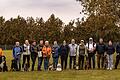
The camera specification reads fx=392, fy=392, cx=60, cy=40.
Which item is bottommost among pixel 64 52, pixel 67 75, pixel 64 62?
pixel 67 75

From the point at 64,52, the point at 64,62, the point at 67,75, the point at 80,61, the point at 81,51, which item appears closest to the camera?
the point at 67,75

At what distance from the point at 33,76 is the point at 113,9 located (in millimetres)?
19634

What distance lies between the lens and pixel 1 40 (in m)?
113

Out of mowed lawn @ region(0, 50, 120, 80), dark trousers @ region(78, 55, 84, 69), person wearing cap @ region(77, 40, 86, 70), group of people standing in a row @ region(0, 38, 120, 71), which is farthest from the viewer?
dark trousers @ region(78, 55, 84, 69)

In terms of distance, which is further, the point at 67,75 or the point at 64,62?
the point at 64,62

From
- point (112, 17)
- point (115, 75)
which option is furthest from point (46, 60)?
point (112, 17)

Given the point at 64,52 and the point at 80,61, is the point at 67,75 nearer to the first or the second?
the point at 64,52

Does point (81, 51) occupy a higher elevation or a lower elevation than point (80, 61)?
higher

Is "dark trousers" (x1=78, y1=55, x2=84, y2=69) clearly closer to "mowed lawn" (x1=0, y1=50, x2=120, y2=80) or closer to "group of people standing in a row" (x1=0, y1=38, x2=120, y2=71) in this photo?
"group of people standing in a row" (x1=0, y1=38, x2=120, y2=71)

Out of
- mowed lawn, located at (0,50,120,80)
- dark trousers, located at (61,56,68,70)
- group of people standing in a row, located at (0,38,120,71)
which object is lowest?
mowed lawn, located at (0,50,120,80)

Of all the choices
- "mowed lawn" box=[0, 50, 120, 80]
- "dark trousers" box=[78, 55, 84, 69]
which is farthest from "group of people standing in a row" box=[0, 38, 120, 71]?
"mowed lawn" box=[0, 50, 120, 80]

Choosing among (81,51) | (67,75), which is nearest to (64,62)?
(81,51)

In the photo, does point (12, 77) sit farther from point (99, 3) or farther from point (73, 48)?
point (99, 3)

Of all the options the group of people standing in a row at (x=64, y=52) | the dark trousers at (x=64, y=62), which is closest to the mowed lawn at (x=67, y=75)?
the group of people standing in a row at (x=64, y=52)
